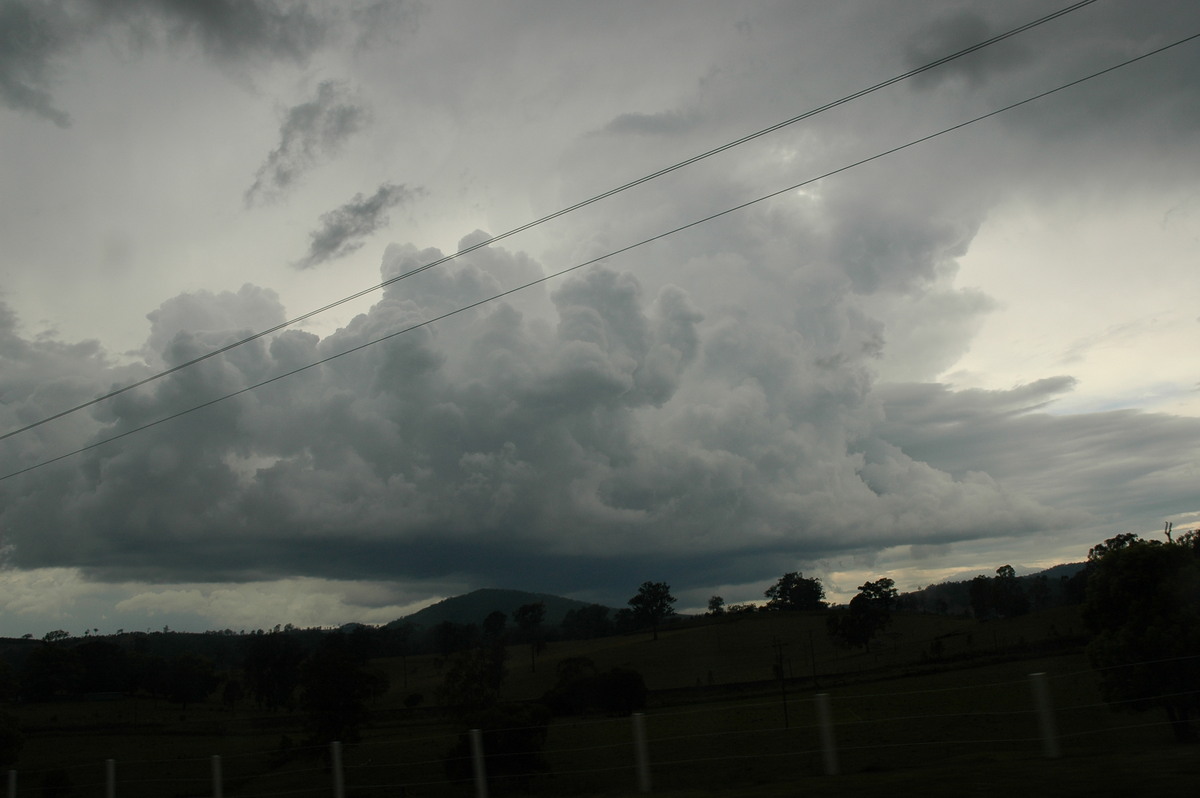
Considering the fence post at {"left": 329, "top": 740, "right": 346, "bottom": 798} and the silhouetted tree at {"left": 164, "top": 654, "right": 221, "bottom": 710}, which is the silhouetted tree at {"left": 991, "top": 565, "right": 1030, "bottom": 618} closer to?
the silhouetted tree at {"left": 164, "top": 654, "right": 221, "bottom": 710}

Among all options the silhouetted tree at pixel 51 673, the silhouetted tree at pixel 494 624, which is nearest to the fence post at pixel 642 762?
the silhouetted tree at pixel 51 673

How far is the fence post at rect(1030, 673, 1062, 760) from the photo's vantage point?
442 inches

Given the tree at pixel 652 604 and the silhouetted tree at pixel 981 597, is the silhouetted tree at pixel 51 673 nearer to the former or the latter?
the tree at pixel 652 604

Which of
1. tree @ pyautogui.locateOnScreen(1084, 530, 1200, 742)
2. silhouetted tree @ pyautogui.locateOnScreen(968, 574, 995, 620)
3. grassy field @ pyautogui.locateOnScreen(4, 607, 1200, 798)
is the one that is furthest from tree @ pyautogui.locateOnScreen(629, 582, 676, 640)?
tree @ pyautogui.locateOnScreen(1084, 530, 1200, 742)

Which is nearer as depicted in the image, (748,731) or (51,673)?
(748,731)

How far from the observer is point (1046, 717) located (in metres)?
11.3

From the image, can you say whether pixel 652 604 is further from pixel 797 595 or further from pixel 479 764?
pixel 479 764

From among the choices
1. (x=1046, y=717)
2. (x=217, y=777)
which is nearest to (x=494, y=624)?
(x=217, y=777)

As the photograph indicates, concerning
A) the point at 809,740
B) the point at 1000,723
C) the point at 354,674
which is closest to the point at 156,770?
the point at 354,674

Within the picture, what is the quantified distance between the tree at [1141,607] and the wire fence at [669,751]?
2.17 m

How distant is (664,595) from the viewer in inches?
5049

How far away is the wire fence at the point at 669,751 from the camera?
1375cm

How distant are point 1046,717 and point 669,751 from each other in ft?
111

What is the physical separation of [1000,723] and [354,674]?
35.7 m
